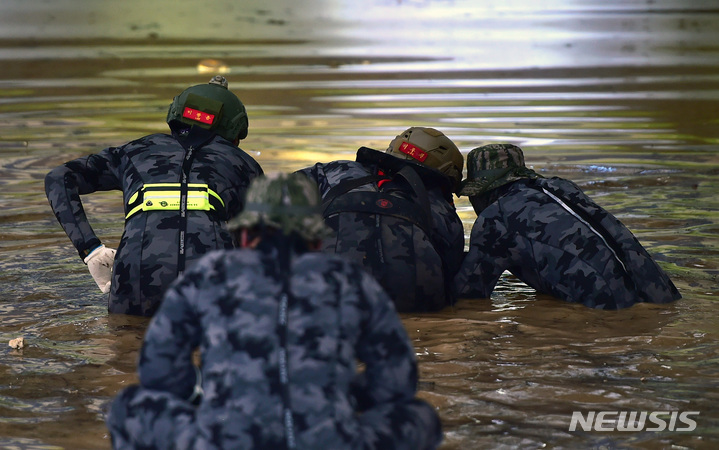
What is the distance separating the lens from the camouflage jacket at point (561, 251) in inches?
221

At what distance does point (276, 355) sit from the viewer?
2590 mm

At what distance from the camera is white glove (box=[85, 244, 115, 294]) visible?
5477 mm

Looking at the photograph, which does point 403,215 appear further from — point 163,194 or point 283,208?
point 283,208

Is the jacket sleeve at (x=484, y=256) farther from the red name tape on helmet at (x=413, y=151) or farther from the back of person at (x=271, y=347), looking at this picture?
the back of person at (x=271, y=347)

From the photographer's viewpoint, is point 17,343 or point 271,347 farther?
point 17,343

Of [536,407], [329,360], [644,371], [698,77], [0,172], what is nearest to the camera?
[329,360]

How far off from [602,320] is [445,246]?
0.97m

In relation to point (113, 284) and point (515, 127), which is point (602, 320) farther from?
point (515, 127)

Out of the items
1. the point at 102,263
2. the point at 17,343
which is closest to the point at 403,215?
the point at 102,263

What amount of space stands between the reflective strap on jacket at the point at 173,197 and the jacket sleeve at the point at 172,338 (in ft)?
8.80

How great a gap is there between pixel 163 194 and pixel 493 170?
189 cm

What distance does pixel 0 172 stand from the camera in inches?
448

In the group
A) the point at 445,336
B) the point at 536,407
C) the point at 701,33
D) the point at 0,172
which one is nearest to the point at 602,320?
the point at 445,336

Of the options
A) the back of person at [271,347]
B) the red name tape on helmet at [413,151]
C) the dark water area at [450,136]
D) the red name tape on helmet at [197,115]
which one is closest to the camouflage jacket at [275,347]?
the back of person at [271,347]
